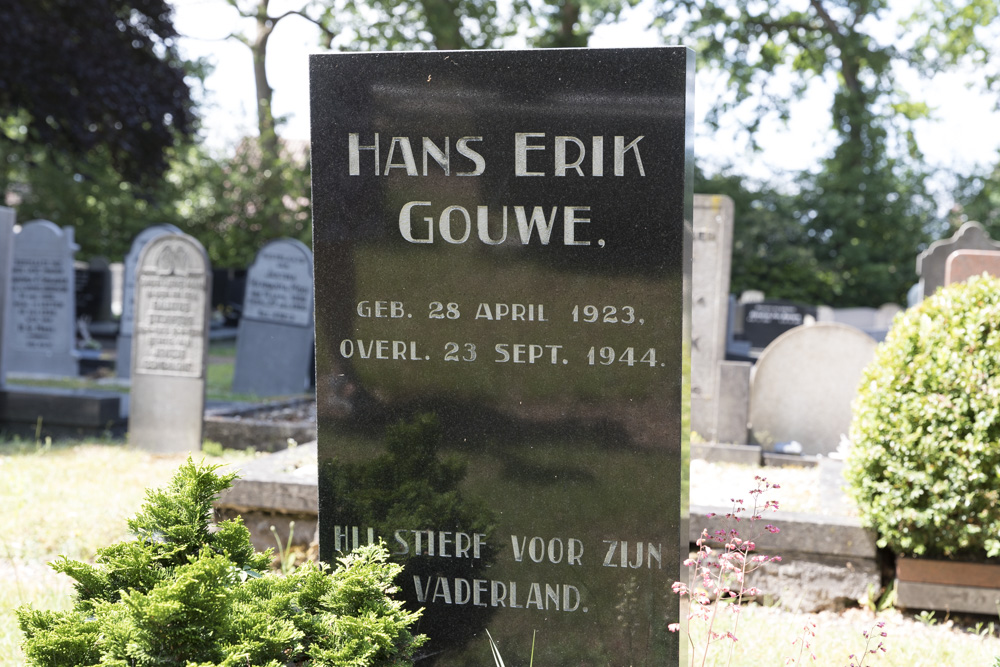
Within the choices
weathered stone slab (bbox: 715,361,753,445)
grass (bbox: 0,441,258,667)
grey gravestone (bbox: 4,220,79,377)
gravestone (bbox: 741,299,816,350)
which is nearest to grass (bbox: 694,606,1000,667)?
grass (bbox: 0,441,258,667)

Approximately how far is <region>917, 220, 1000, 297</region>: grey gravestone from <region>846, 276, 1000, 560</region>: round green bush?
200 inches

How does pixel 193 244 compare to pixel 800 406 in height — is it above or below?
above

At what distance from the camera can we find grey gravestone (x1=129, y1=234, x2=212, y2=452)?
7508 mm

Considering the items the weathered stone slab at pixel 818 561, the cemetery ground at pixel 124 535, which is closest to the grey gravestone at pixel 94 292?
the cemetery ground at pixel 124 535

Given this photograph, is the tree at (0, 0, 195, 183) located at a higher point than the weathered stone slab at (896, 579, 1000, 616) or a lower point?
higher

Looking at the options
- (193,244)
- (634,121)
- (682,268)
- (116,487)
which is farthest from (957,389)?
(193,244)

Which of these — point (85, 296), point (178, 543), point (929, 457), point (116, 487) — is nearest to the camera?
point (178, 543)

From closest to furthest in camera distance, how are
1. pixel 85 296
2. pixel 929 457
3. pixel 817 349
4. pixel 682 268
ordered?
1. pixel 682 268
2. pixel 929 457
3. pixel 817 349
4. pixel 85 296

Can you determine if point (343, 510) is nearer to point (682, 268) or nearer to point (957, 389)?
point (682, 268)

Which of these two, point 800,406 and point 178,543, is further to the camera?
point 800,406

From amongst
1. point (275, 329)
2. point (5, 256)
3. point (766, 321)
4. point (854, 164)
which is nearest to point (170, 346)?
point (5, 256)

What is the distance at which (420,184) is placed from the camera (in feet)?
9.11

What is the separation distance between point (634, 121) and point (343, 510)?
1.56 metres

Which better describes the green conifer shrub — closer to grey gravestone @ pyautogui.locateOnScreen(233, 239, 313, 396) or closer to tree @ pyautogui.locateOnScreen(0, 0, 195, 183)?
grey gravestone @ pyautogui.locateOnScreen(233, 239, 313, 396)
